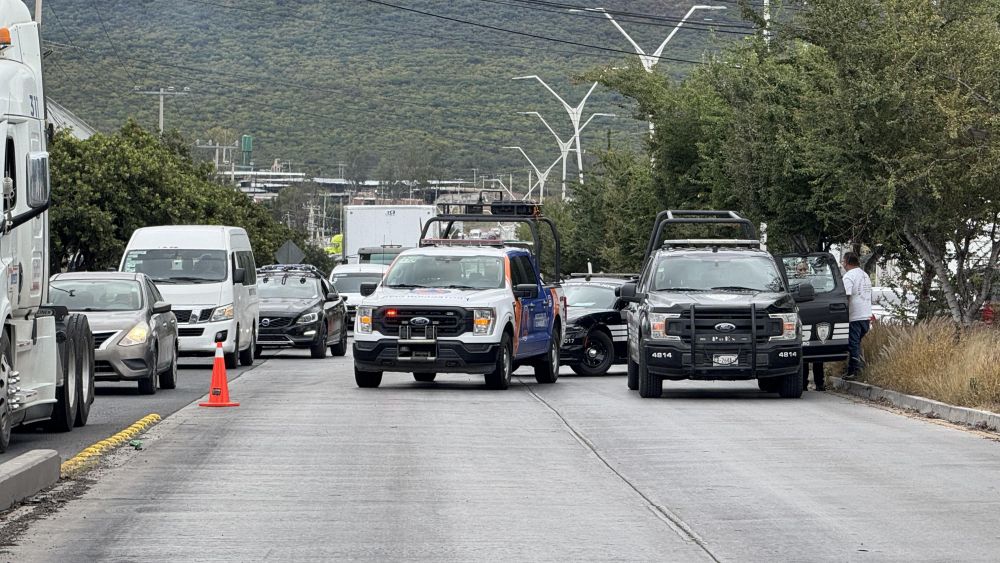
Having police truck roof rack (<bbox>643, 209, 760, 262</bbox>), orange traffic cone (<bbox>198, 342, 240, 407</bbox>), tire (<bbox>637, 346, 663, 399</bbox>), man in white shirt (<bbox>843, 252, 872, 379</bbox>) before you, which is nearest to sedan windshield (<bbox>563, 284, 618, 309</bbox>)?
police truck roof rack (<bbox>643, 209, 760, 262</bbox>)

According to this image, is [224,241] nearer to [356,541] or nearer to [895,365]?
[895,365]

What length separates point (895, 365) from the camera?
21.9 m

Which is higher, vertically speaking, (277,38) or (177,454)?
(277,38)

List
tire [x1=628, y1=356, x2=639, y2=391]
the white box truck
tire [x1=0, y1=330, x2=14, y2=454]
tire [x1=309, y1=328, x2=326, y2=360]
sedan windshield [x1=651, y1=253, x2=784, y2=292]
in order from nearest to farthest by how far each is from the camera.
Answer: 1. tire [x1=0, y1=330, x2=14, y2=454]
2. sedan windshield [x1=651, y1=253, x2=784, y2=292]
3. tire [x1=628, y1=356, x2=639, y2=391]
4. tire [x1=309, y1=328, x2=326, y2=360]
5. the white box truck

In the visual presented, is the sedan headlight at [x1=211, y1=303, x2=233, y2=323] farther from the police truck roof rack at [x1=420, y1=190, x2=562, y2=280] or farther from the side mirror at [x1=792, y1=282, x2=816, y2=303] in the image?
the side mirror at [x1=792, y1=282, x2=816, y2=303]

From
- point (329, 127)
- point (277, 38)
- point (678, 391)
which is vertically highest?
point (277, 38)

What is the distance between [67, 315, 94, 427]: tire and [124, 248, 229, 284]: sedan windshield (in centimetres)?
1176

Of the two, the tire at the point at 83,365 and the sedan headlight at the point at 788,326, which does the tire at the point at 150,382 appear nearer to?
the tire at the point at 83,365

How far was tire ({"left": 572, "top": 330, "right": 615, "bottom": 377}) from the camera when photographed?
2808 cm

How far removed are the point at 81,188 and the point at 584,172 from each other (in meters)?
25.4

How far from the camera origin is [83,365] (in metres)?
16.8

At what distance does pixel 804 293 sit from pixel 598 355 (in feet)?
23.3

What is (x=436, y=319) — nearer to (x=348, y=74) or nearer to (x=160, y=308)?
(x=160, y=308)

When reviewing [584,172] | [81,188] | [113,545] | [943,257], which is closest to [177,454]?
[113,545]
